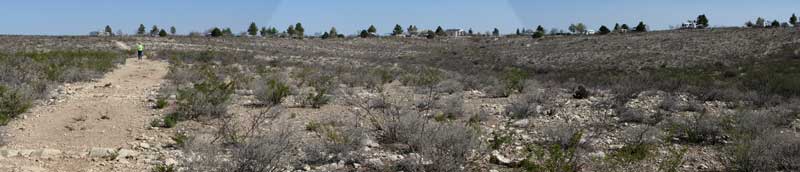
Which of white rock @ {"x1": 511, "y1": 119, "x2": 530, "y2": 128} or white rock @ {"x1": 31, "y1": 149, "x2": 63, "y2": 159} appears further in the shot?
white rock @ {"x1": 511, "y1": 119, "x2": 530, "y2": 128}

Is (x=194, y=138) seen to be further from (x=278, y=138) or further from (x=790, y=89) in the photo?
(x=790, y=89)

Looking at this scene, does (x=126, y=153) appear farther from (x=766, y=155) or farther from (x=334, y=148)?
(x=766, y=155)

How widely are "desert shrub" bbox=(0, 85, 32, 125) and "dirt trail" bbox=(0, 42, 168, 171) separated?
13 cm

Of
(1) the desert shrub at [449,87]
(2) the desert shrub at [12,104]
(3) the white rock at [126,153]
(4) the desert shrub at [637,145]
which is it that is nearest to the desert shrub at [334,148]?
(3) the white rock at [126,153]

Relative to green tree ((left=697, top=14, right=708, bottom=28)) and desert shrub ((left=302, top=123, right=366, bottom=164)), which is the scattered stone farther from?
green tree ((left=697, top=14, right=708, bottom=28))

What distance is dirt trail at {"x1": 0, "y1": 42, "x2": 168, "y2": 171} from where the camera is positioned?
5668 mm

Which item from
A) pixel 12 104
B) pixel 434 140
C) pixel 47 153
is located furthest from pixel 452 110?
pixel 12 104

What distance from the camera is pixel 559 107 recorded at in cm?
1109

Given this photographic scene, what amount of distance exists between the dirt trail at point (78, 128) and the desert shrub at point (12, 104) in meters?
0.13

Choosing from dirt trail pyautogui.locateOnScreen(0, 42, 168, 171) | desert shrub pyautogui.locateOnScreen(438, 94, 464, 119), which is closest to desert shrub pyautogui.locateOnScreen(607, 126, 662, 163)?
desert shrub pyautogui.locateOnScreen(438, 94, 464, 119)

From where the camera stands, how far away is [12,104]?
8.12 meters

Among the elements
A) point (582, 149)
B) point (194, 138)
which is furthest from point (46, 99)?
point (582, 149)

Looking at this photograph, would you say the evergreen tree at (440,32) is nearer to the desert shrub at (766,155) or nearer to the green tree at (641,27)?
the green tree at (641,27)

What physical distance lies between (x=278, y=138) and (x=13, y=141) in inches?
121
